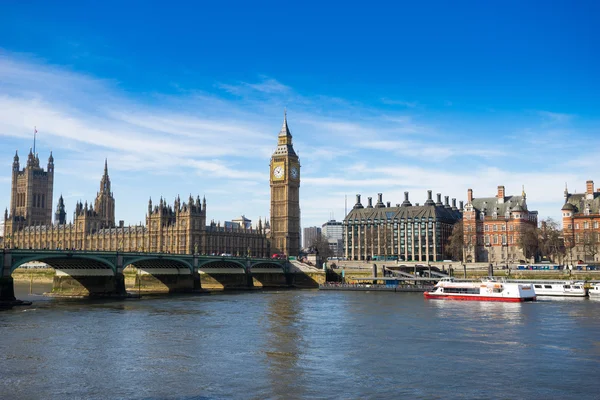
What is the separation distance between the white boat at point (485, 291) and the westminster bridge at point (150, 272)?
119 ft

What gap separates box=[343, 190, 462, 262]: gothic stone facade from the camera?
139 meters

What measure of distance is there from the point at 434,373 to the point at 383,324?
18219mm

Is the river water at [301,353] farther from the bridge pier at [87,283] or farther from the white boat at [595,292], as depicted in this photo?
the bridge pier at [87,283]

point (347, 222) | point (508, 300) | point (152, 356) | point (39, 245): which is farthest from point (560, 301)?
point (39, 245)

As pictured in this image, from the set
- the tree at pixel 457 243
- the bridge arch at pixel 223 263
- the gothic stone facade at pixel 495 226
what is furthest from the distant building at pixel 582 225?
the bridge arch at pixel 223 263

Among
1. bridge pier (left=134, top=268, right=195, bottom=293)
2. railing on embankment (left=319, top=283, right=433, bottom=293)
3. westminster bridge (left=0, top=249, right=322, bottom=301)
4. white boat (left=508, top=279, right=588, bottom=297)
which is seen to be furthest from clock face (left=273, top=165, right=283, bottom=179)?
white boat (left=508, top=279, right=588, bottom=297)

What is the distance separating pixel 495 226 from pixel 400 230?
23.8 m

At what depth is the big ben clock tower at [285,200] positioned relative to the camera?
157 meters

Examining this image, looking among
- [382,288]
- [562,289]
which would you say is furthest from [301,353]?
[382,288]

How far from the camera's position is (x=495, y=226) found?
125562mm

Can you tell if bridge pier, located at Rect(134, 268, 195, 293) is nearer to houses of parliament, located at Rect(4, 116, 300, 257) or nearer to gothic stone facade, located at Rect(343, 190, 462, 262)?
houses of parliament, located at Rect(4, 116, 300, 257)

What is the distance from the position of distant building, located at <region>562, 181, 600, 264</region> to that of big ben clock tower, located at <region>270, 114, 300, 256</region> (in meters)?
64.4

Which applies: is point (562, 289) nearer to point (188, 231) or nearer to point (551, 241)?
point (551, 241)

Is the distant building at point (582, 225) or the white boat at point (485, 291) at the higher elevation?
the distant building at point (582, 225)
